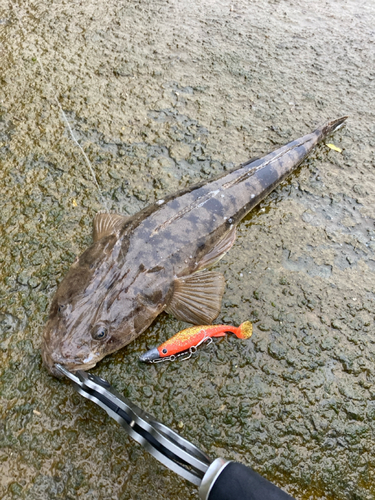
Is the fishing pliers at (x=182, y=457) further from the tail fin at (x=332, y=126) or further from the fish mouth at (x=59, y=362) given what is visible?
the tail fin at (x=332, y=126)

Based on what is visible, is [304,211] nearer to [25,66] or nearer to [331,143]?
[331,143]

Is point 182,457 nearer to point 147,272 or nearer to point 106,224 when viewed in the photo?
point 147,272

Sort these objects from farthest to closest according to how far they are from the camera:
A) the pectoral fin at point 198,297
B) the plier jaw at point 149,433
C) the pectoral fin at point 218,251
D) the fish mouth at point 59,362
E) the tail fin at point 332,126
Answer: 1. the tail fin at point 332,126
2. the pectoral fin at point 218,251
3. the pectoral fin at point 198,297
4. the fish mouth at point 59,362
5. the plier jaw at point 149,433

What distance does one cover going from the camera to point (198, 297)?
274 cm

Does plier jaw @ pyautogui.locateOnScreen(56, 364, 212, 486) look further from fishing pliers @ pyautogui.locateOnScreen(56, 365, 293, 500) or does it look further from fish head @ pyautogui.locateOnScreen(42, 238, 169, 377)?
fish head @ pyautogui.locateOnScreen(42, 238, 169, 377)

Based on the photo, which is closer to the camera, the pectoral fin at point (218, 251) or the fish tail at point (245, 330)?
the fish tail at point (245, 330)

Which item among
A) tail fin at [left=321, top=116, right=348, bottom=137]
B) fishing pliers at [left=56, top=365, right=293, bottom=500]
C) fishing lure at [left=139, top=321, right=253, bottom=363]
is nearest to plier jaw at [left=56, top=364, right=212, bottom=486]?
fishing pliers at [left=56, top=365, right=293, bottom=500]

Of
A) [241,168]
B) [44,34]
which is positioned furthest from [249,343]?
[44,34]

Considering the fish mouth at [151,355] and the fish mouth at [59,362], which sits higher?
the fish mouth at [59,362]

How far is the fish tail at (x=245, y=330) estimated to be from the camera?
2721 mm

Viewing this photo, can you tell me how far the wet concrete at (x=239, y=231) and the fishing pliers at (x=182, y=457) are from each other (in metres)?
0.31

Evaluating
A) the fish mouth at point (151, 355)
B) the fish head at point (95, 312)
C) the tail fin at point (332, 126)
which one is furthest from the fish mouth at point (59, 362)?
the tail fin at point (332, 126)

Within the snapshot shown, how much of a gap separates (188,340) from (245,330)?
0.47 metres

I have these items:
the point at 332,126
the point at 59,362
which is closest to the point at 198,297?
the point at 59,362
